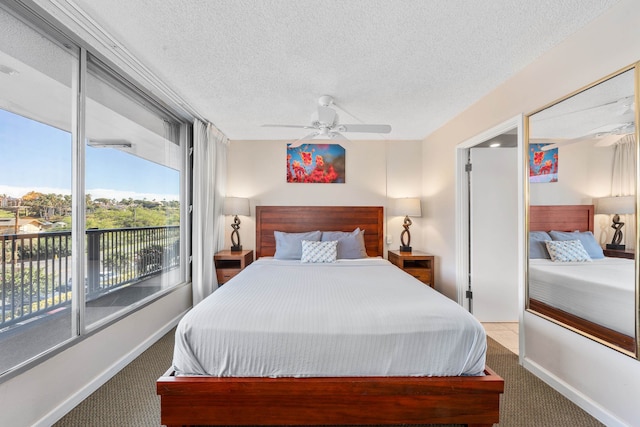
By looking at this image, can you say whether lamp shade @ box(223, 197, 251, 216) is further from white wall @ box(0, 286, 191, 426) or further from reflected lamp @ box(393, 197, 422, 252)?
reflected lamp @ box(393, 197, 422, 252)

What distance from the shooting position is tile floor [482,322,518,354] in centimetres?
279

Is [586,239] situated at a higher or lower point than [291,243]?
higher

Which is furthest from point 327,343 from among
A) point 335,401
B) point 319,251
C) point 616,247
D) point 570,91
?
point 570,91

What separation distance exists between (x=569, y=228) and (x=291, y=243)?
275cm

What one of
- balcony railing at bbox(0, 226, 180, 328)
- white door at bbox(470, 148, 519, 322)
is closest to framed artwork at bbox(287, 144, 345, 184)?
white door at bbox(470, 148, 519, 322)

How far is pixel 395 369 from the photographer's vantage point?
63.6 inches

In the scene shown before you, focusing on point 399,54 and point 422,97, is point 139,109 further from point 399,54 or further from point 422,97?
point 422,97

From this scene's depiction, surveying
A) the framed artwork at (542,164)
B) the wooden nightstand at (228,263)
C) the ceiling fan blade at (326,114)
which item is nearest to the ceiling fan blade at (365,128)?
the ceiling fan blade at (326,114)

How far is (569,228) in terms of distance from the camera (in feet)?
6.84

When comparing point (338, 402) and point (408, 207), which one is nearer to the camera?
point (338, 402)

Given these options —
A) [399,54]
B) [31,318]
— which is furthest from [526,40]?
[31,318]

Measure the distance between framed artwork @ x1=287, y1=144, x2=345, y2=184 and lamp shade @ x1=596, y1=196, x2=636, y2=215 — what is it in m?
2.89

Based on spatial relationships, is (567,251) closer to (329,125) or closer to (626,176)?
(626,176)

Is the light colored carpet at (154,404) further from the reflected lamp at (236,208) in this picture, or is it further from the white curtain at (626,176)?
the reflected lamp at (236,208)
